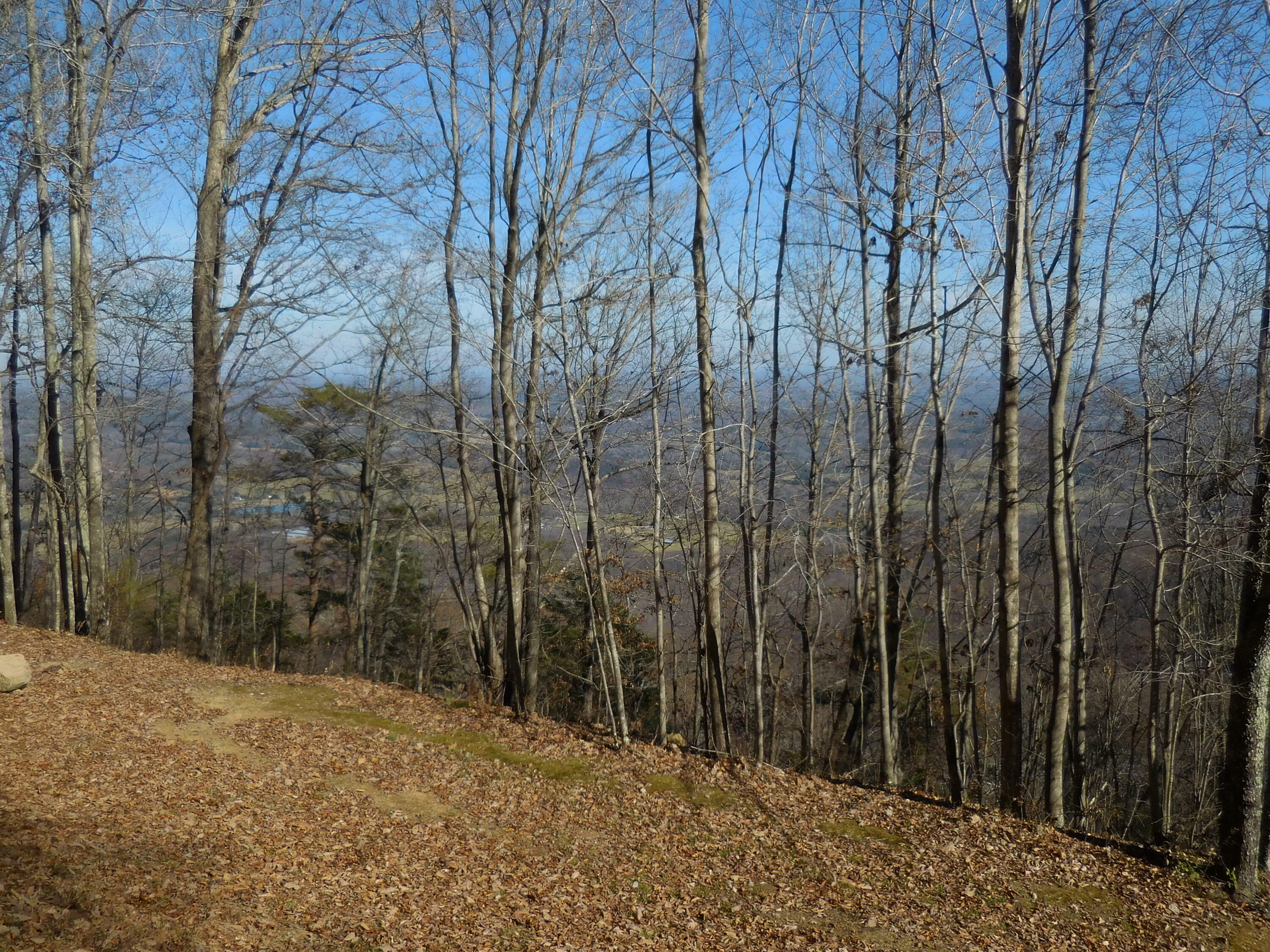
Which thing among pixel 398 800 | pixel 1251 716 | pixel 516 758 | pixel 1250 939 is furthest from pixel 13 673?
pixel 1251 716

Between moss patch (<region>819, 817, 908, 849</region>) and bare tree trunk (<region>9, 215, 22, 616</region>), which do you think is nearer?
moss patch (<region>819, 817, 908, 849</region>)

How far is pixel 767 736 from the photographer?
12.1 metres

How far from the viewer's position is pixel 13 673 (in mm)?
6543

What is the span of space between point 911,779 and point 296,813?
41.1 ft

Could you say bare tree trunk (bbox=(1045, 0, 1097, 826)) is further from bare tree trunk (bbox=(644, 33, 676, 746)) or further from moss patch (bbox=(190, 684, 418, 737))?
moss patch (bbox=(190, 684, 418, 737))

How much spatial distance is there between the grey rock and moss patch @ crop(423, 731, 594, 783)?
361 cm

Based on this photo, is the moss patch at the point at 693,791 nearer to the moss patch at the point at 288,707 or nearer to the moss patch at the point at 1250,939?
the moss patch at the point at 288,707

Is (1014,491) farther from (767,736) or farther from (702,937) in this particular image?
(767,736)

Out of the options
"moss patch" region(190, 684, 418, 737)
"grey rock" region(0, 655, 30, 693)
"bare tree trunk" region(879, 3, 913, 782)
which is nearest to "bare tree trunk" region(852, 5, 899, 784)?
"bare tree trunk" region(879, 3, 913, 782)

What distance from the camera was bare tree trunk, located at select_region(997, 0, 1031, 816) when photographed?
18.9 feet

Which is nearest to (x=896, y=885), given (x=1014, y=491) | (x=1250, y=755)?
(x=1250, y=755)

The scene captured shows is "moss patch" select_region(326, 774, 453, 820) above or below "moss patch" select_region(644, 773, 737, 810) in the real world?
above

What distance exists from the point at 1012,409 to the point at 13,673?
9.02 metres

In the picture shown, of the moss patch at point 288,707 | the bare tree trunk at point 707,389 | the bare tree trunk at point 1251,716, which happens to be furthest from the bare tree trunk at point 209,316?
the bare tree trunk at point 1251,716
